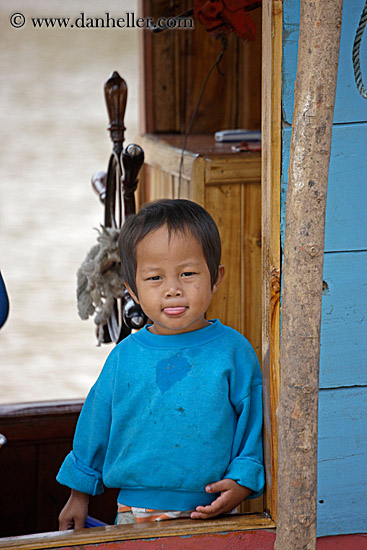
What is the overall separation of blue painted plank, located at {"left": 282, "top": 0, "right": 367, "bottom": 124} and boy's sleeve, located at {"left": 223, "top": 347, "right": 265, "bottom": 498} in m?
0.45

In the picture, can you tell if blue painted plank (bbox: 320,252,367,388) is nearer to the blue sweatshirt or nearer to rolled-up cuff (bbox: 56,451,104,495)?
the blue sweatshirt

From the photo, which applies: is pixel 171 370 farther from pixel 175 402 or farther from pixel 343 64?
pixel 343 64

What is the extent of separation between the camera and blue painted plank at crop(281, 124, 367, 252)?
1.28m

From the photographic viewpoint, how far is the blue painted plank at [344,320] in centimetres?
131

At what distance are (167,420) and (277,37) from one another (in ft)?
2.19

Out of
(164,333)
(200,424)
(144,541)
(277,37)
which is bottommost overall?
(144,541)

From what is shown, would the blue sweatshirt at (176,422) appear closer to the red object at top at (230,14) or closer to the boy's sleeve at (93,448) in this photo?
the boy's sleeve at (93,448)

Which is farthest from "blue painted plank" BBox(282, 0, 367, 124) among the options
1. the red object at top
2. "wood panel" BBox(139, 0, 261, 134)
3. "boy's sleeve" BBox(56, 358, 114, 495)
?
"wood panel" BBox(139, 0, 261, 134)

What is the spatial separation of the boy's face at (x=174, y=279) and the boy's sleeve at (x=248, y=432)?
0.44 feet

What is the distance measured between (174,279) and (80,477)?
40 centimetres

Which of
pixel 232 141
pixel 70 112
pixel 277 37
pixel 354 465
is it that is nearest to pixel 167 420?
pixel 354 465

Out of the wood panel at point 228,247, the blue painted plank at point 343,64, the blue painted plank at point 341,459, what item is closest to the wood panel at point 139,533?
the blue painted plank at point 341,459

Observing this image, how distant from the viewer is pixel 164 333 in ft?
4.56

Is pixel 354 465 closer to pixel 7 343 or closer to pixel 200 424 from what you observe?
pixel 200 424
